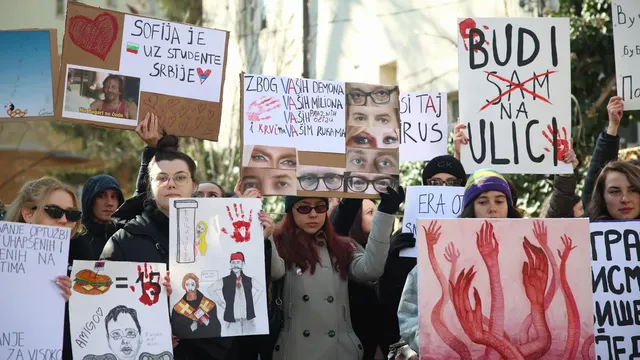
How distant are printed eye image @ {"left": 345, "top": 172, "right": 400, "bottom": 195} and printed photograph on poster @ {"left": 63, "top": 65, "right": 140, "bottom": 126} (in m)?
1.35

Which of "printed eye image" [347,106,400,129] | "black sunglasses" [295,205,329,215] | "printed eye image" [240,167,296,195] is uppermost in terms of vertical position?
"printed eye image" [347,106,400,129]

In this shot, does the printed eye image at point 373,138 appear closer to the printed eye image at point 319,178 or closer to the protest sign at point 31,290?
the printed eye image at point 319,178

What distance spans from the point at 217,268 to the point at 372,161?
1343mm

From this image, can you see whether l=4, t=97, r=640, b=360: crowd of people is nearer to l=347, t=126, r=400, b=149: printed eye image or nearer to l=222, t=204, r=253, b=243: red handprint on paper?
l=222, t=204, r=253, b=243: red handprint on paper

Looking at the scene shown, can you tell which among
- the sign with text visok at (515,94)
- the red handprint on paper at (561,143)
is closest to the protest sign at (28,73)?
the sign with text visok at (515,94)

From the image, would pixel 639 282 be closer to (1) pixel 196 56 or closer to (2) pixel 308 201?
(2) pixel 308 201

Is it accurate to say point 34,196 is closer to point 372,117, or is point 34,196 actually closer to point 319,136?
point 319,136

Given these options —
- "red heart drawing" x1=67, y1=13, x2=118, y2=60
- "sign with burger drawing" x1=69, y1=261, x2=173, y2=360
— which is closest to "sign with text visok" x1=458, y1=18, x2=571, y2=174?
"red heart drawing" x1=67, y1=13, x2=118, y2=60

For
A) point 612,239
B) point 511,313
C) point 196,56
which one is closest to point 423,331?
point 511,313

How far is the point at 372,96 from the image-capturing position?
235 inches

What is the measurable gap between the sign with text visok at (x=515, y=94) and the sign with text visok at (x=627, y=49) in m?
0.36

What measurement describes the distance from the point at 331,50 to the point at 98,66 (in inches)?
440

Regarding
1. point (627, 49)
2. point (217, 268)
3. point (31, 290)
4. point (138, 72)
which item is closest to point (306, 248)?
point (217, 268)

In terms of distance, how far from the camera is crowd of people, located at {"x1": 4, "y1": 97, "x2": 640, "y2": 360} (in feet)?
16.0
